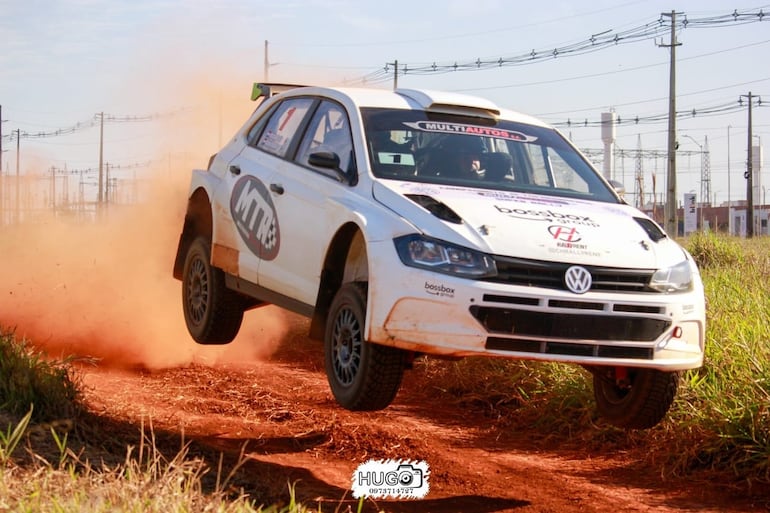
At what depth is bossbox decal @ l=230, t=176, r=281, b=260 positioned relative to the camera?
724 cm

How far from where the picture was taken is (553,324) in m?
5.67

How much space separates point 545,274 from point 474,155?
142 cm

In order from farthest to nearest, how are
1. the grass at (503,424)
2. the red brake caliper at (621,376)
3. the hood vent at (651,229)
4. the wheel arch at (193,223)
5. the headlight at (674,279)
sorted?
the wheel arch at (193,223) < the red brake caliper at (621,376) < the hood vent at (651,229) < the headlight at (674,279) < the grass at (503,424)

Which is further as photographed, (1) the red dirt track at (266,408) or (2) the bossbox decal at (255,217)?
(2) the bossbox decal at (255,217)

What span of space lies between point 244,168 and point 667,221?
3065 centimetres

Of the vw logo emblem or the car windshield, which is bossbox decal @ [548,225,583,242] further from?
the car windshield

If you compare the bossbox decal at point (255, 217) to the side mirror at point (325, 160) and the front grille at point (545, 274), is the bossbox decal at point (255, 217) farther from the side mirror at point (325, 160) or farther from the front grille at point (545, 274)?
the front grille at point (545, 274)

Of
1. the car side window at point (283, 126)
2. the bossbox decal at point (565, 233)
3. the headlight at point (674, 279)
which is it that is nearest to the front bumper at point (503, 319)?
the headlight at point (674, 279)

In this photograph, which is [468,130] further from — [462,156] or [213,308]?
[213,308]

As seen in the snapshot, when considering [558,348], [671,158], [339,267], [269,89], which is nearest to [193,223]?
[269,89]

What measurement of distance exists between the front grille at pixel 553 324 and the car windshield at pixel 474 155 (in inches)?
44.8

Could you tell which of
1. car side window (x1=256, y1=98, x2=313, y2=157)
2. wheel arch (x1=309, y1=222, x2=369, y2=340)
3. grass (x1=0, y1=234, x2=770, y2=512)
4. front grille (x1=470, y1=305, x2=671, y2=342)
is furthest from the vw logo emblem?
car side window (x1=256, y1=98, x2=313, y2=157)

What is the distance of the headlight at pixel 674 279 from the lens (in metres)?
5.96

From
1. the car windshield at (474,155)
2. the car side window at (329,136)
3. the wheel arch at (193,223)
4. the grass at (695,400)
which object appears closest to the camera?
the car windshield at (474,155)
